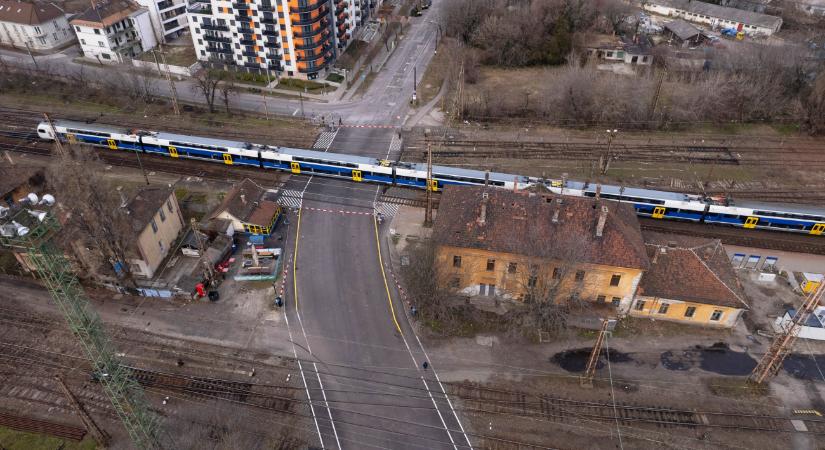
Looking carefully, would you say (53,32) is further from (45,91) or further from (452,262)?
(452,262)

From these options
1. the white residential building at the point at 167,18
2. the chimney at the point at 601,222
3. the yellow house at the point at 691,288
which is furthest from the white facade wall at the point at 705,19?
the white residential building at the point at 167,18

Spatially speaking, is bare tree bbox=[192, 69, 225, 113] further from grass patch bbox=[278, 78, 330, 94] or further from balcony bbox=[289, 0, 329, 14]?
balcony bbox=[289, 0, 329, 14]

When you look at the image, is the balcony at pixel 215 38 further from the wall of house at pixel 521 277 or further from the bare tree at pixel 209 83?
the wall of house at pixel 521 277

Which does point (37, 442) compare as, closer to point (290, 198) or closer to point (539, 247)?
point (290, 198)

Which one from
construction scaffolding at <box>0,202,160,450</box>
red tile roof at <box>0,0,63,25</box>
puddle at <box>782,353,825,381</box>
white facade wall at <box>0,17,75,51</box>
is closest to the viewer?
construction scaffolding at <box>0,202,160,450</box>

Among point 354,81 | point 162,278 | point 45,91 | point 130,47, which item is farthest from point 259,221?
point 130,47

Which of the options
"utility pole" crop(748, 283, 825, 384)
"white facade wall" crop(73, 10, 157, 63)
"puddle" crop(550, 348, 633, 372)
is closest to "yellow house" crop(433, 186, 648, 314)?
"puddle" crop(550, 348, 633, 372)
